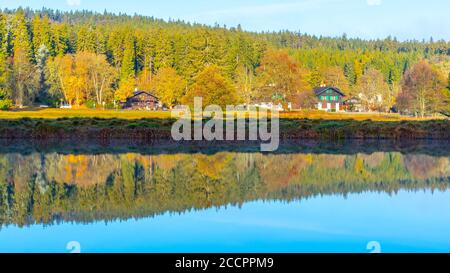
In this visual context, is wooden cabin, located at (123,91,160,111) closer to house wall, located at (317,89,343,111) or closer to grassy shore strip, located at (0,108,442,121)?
grassy shore strip, located at (0,108,442,121)

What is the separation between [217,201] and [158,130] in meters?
19.9

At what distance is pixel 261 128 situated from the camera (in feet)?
130

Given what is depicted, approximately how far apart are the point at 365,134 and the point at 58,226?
89.6ft

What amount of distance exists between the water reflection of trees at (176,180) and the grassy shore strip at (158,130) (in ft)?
25.0

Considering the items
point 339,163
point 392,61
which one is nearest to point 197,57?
point 392,61

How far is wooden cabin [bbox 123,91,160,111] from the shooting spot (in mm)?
88938

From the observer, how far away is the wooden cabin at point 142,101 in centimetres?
8894

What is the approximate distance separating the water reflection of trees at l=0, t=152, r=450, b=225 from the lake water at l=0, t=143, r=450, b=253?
4cm

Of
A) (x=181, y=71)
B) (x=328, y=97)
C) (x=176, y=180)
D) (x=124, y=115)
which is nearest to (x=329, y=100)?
(x=328, y=97)

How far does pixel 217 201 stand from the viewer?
16.1 metres

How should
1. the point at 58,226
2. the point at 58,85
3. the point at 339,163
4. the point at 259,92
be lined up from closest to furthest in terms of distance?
1. the point at 58,226
2. the point at 339,163
3. the point at 259,92
4. the point at 58,85

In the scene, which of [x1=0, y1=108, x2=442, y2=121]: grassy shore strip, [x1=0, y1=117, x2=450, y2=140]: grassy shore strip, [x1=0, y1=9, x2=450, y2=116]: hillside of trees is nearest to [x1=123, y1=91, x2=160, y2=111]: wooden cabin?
[x1=0, y1=9, x2=450, y2=116]: hillside of trees

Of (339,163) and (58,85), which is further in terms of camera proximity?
(58,85)
